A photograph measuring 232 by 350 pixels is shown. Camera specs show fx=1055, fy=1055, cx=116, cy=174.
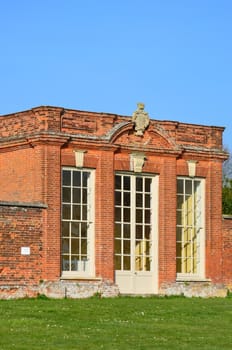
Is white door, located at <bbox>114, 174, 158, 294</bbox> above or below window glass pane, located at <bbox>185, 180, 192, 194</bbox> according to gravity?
below

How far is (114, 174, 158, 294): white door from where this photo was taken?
31.9 meters

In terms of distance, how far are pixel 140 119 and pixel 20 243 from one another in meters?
5.75

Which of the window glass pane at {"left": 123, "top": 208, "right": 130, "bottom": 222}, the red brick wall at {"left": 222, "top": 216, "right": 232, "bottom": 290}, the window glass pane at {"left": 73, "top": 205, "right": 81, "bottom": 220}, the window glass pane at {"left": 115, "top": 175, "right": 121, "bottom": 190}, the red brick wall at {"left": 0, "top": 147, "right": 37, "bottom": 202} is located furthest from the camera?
the red brick wall at {"left": 222, "top": 216, "right": 232, "bottom": 290}

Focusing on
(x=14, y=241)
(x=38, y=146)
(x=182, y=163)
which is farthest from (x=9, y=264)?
(x=182, y=163)

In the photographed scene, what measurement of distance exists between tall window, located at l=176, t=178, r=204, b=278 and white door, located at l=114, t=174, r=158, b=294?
1.20m

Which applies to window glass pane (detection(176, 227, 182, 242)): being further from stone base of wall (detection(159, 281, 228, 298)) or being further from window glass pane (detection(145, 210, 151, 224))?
stone base of wall (detection(159, 281, 228, 298))

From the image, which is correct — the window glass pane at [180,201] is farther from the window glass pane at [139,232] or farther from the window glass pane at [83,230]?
the window glass pane at [83,230]

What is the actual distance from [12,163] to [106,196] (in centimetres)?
294

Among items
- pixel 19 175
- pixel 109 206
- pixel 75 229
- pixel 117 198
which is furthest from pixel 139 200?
pixel 19 175

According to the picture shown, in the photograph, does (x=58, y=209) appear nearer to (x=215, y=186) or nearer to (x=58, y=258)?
Result: (x=58, y=258)

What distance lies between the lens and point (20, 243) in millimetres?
29250

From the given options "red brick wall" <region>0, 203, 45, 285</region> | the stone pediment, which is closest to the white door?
the stone pediment

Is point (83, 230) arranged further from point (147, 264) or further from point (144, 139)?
point (144, 139)

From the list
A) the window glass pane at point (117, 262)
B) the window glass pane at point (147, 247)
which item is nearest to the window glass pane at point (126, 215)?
the window glass pane at point (147, 247)
